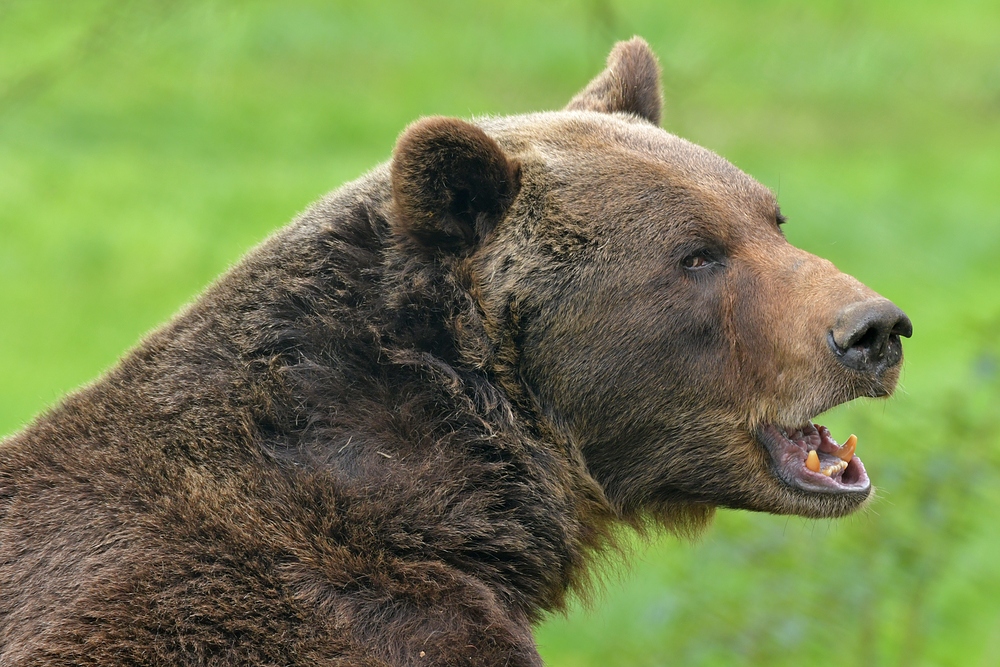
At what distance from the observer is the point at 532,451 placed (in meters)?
4.64

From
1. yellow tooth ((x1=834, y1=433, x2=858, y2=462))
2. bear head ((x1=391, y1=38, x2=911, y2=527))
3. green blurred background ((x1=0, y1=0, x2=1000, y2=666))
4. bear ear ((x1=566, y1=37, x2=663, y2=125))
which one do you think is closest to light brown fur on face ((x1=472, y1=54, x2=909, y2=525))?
bear head ((x1=391, y1=38, x2=911, y2=527))

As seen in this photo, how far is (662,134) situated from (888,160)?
54.1 ft

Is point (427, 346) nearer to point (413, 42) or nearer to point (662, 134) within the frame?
point (662, 134)

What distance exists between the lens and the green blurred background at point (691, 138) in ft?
23.2

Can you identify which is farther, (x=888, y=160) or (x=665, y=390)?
(x=888, y=160)

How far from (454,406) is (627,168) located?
1.16m

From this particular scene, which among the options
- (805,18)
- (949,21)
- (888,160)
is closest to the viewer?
(805,18)

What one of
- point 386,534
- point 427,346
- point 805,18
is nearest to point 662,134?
point 427,346

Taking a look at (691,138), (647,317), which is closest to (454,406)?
(647,317)

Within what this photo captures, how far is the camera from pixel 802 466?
4.81 m

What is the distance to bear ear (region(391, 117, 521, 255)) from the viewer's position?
4.57 metres

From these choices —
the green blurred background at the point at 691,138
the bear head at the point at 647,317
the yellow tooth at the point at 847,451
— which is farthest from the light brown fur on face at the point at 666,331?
the green blurred background at the point at 691,138

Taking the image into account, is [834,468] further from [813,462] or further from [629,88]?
[629,88]

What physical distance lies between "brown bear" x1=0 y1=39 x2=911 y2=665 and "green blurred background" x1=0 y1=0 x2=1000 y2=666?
0.76m
